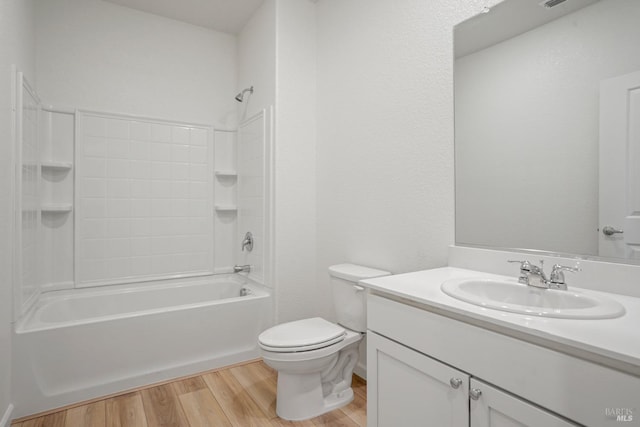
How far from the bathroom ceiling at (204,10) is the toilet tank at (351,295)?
7.46 feet

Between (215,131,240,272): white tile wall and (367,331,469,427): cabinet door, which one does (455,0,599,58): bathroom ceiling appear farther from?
(215,131,240,272): white tile wall

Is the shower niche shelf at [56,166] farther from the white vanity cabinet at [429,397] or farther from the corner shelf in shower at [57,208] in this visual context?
the white vanity cabinet at [429,397]

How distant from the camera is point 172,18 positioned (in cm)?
287

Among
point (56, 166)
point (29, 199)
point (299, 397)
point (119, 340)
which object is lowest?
point (299, 397)

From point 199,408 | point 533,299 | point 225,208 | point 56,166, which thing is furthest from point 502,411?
point 56,166

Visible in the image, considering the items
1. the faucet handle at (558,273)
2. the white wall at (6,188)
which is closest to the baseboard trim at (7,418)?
the white wall at (6,188)

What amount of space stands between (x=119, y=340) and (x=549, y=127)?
8.18ft

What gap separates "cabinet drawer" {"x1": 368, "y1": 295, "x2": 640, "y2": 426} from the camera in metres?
0.69

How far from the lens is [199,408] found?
5.98ft

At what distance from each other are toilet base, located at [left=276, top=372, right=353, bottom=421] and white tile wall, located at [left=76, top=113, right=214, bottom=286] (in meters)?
1.60

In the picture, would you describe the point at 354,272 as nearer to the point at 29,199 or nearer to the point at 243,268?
the point at 243,268

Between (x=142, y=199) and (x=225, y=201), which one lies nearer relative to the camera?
(x=142, y=199)

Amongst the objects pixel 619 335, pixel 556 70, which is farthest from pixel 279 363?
pixel 556 70

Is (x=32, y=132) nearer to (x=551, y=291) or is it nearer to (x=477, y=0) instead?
(x=477, y=0)
